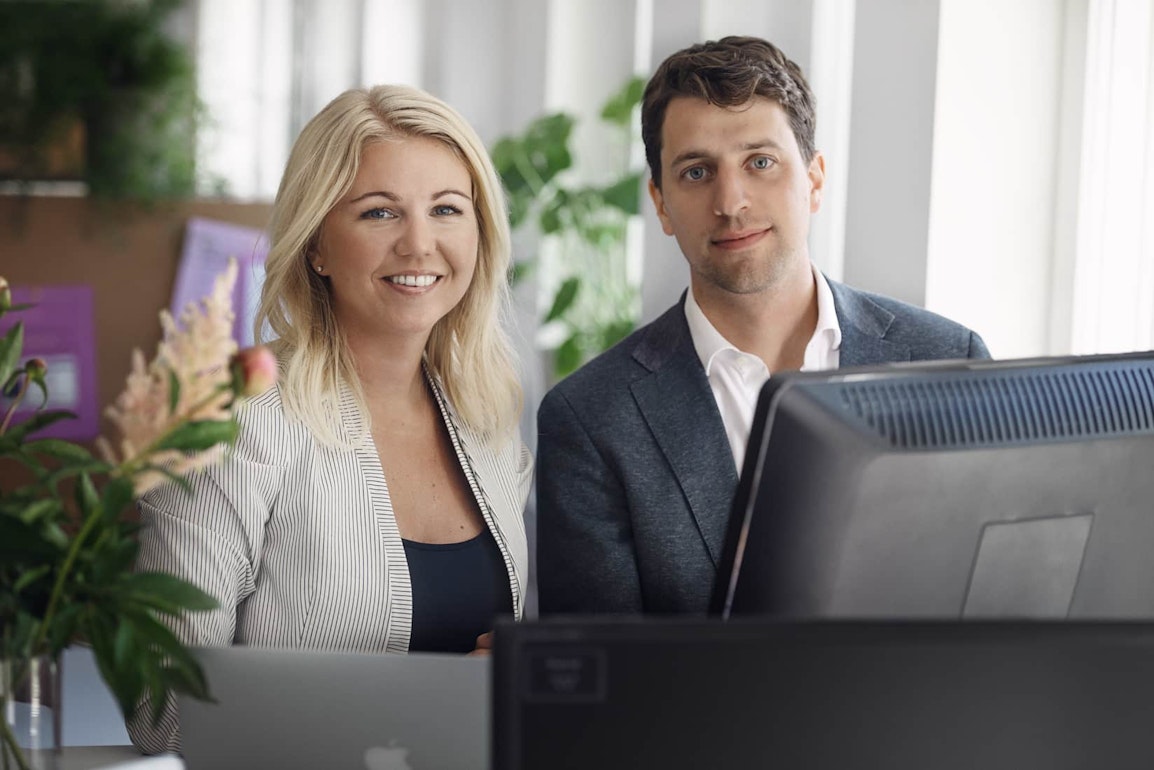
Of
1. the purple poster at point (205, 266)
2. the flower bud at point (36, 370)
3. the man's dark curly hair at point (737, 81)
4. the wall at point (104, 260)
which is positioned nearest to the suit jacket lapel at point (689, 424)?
the man's dark curly hair at point (737, 81)

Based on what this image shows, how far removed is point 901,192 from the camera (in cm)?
227

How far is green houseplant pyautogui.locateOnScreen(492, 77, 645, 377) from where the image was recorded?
3367 millimetres

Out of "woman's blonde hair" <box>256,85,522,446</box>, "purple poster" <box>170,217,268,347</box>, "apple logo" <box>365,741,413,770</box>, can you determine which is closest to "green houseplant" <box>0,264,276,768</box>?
"apple logo" <box>365,741,413,770</box>

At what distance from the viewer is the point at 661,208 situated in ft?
6.74

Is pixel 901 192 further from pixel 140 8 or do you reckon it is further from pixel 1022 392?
pixel 140 8

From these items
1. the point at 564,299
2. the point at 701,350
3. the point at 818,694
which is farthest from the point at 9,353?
the point at 564,299

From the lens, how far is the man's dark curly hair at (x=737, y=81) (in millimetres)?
1877

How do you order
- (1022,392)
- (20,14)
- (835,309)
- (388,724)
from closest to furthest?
(1022,392)
(388,724)
(835,309)
(20,14)

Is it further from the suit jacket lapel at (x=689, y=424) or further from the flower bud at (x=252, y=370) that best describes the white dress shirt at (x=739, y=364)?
the flower bud at (x=252, y=370)

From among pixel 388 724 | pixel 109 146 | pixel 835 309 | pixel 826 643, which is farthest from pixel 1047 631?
pixel 109 146

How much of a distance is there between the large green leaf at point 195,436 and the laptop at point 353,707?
35 centimetres

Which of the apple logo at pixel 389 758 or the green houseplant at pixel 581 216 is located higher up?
the green houseplant at pixel 581 216

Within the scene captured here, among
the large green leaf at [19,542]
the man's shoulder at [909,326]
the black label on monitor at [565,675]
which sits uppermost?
the man's shoulder at [909,326]

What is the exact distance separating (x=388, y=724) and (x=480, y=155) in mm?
1047
